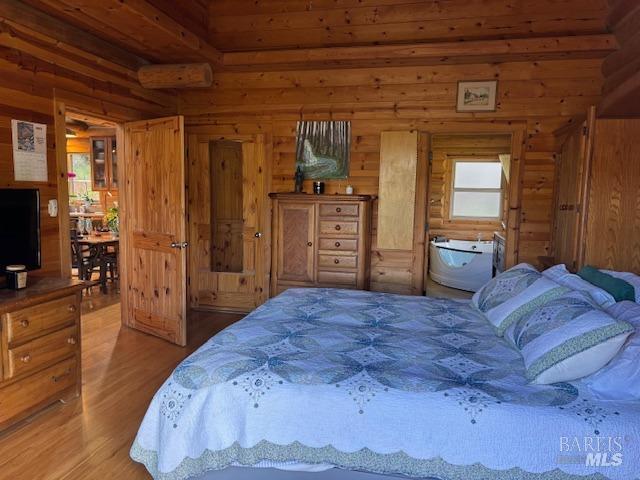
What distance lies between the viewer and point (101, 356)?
11.7 feet

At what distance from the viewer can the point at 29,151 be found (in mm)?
3062

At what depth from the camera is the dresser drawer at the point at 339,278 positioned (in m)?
4.29

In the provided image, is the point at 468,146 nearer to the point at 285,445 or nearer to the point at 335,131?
the point at 335,131

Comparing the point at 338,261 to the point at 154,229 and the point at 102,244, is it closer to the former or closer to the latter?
the point at 154,229

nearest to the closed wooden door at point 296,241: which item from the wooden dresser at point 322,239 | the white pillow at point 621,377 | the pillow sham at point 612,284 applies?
the wooden dresser at point 322,239

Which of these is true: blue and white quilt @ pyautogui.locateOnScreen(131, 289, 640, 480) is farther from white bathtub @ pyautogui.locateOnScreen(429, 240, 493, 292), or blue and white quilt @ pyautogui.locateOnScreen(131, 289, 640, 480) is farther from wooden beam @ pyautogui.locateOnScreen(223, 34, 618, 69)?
white bathtub @ pyautogui.locateOnScreen(429, 240, 493, 292)

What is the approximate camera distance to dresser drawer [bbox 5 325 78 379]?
2400 mm

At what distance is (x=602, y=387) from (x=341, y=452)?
39.9 inches

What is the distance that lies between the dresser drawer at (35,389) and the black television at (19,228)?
0.64 m

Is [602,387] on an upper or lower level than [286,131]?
lower

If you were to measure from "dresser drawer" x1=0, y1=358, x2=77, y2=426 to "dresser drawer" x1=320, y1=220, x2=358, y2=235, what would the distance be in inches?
92.6

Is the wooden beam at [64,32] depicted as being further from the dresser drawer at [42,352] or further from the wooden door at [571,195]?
the wooden door at [571,195]

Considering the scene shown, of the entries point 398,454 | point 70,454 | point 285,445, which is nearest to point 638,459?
point 398,454

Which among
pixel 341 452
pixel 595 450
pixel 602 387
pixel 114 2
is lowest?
pixel 341 452
